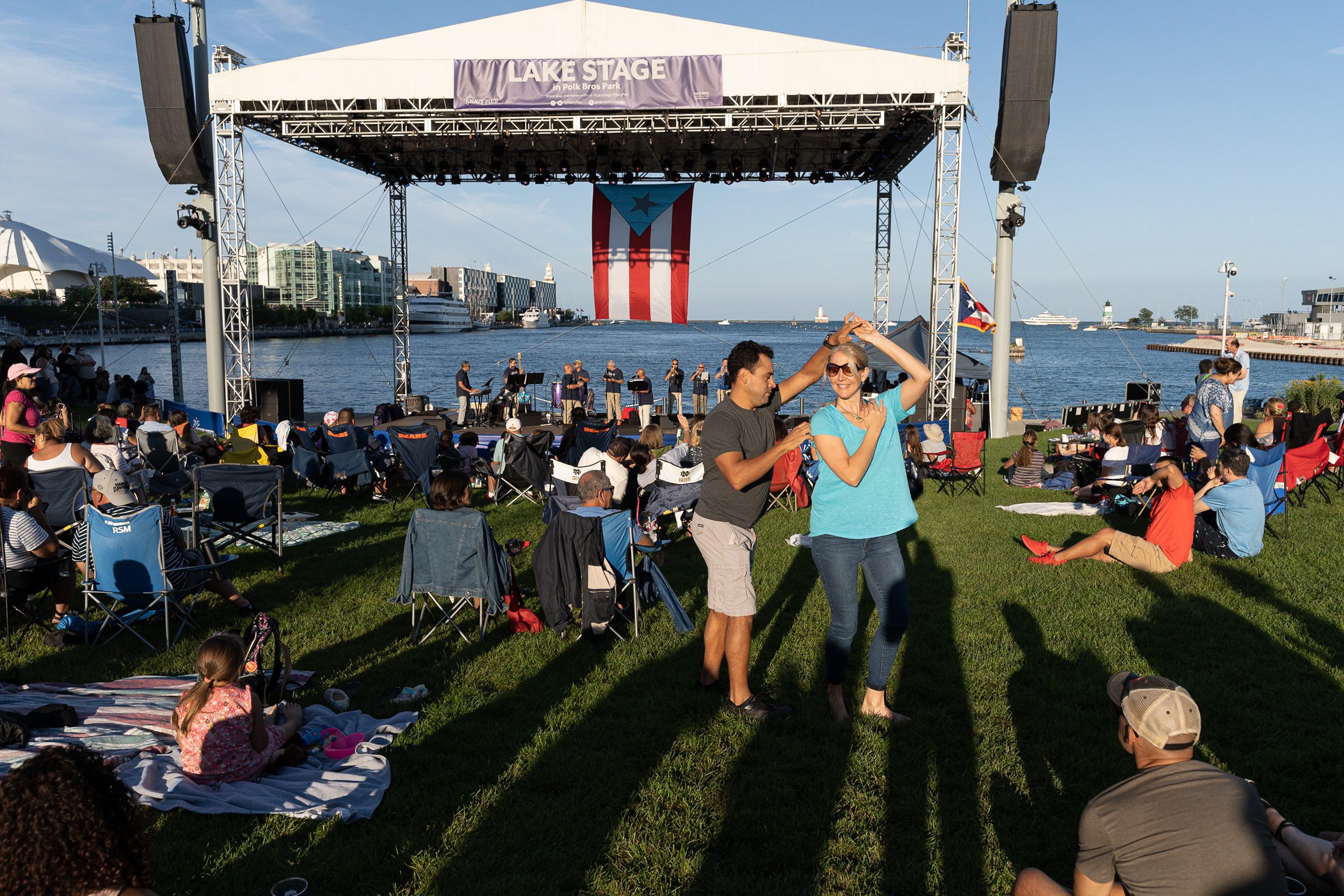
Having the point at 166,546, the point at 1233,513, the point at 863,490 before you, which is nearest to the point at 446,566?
the point at 166,546

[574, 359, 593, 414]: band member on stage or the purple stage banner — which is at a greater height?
the purple stage banner

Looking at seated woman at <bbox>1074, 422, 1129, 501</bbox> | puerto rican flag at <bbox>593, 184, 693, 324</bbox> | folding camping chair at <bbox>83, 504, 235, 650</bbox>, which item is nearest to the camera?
folding camping chair at <bbox>83, 504, 235, 650</bbox>

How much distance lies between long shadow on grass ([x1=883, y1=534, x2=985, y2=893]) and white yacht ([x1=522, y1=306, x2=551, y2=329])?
12293cm

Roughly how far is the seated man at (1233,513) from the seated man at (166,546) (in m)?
6.79

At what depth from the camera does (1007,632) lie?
4.73 m

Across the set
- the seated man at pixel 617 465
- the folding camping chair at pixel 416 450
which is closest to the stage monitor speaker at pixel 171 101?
the folding camping chair at pixel 416 450

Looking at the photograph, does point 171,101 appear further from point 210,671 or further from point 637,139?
point 210,671

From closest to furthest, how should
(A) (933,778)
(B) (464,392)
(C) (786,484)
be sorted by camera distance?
(A) (933,778)
(C) (786,484)
(B) (464,392)

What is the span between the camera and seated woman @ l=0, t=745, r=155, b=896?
136 centimetres

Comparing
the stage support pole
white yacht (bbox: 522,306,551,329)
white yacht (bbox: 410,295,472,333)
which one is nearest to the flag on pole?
the stage support pole

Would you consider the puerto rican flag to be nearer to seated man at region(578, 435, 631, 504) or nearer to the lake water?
the lake water

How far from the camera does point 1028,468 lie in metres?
9.59

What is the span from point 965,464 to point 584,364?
174 feet

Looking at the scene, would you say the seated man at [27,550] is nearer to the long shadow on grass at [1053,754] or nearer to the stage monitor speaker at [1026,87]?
the long shadow on grass at [1053,754]
